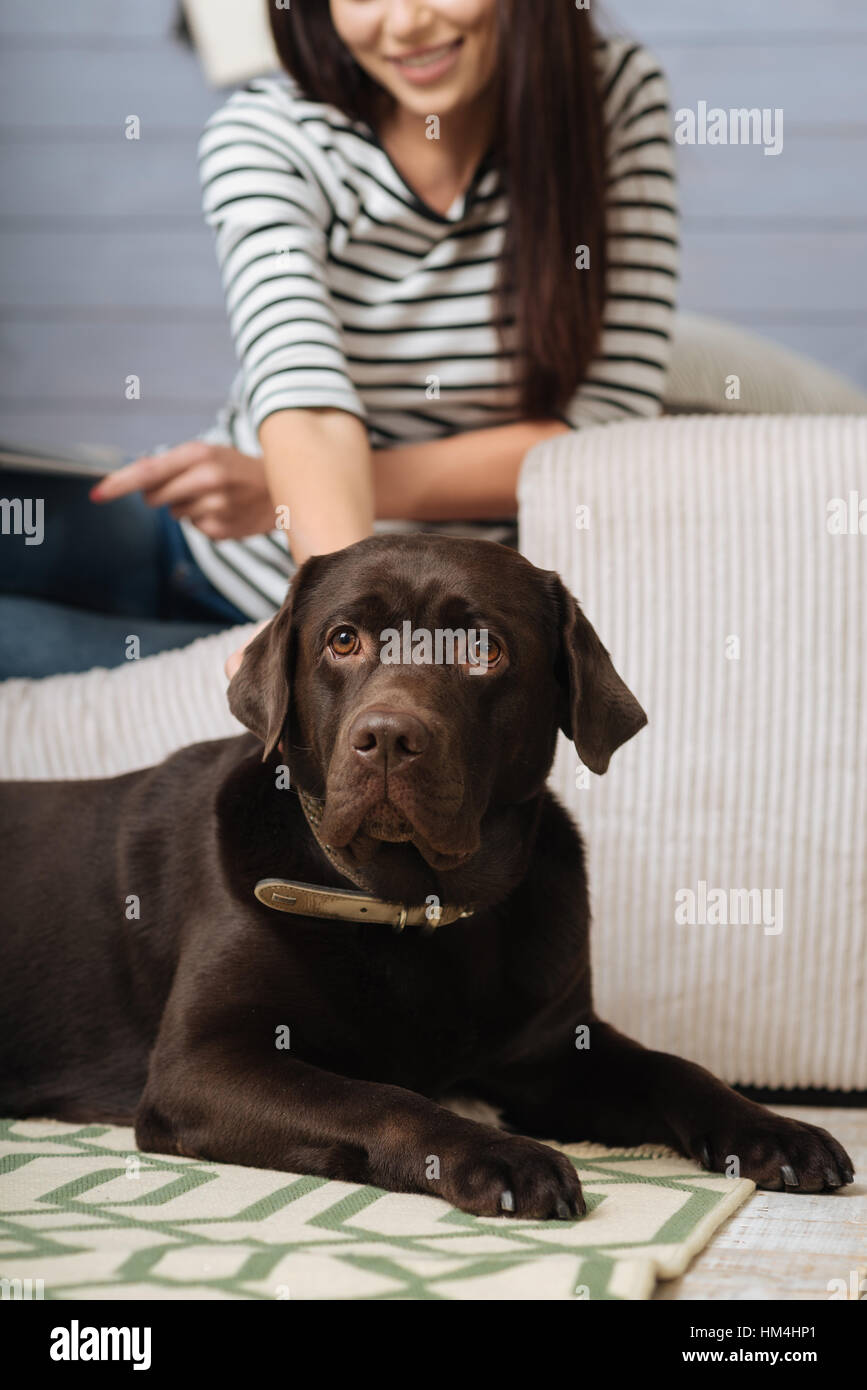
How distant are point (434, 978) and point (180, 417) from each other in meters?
3.45

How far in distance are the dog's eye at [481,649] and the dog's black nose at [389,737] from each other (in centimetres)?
17

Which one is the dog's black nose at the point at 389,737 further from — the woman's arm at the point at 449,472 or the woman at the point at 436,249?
the woman's arm at the point at 449,472

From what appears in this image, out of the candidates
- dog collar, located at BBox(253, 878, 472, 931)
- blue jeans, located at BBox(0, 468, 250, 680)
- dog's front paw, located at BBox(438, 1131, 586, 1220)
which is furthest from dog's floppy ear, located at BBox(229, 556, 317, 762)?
blue jeans, located at BBox(0, 468, 250, 680)

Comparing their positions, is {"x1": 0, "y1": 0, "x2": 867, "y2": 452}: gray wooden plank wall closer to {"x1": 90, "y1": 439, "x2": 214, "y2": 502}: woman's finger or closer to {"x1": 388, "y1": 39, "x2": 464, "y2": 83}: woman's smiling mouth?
{"x1": 388, "y1": 39, "x2": 464, "y2": 83}: woman's smiling mouth

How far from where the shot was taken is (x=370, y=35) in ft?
7.06

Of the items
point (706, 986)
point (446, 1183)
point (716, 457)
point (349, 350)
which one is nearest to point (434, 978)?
point (446, 1183)

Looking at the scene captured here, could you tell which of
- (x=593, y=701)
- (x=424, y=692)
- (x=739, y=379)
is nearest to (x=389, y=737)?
(x=424, y=692)

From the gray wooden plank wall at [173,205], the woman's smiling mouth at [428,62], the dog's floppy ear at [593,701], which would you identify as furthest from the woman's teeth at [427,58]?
the gray wooden plank wall at [173,205]

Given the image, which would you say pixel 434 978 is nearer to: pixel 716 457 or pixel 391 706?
pixel 391 706

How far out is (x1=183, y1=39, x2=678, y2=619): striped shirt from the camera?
2.30 m

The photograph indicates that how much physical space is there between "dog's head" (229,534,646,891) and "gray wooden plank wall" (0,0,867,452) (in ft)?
10.3


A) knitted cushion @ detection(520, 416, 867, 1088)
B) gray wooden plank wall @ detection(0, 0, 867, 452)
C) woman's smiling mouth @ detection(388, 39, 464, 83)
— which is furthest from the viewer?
gray wooden plank wall @ detection(0, 0, 867, 452)

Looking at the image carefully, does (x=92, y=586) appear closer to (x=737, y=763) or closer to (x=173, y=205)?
(x=737, y=763)

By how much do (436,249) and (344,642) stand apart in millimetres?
1149
